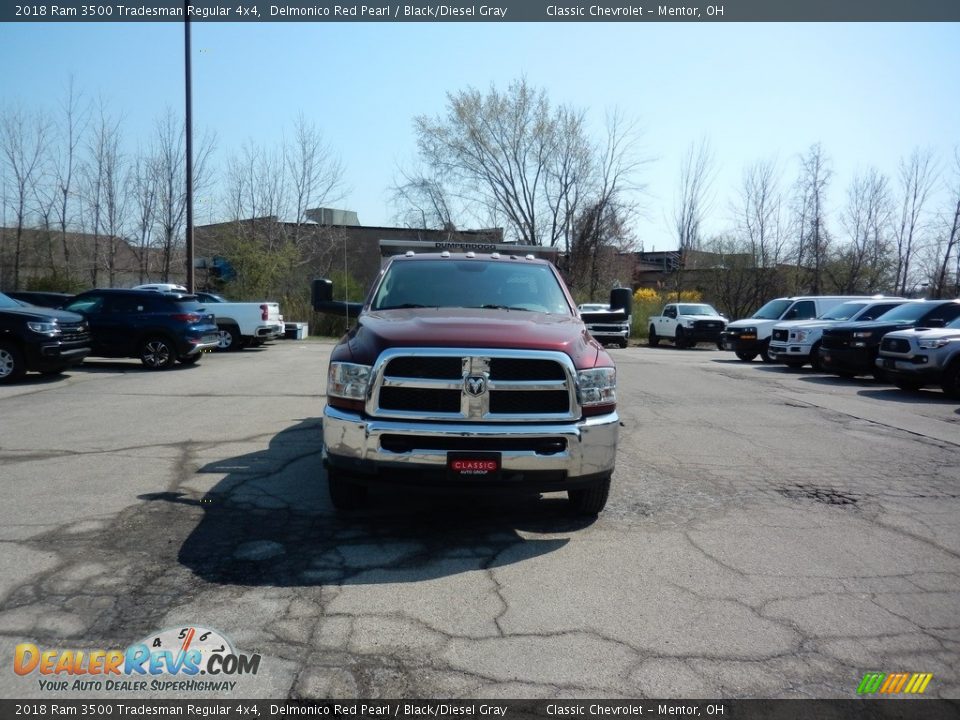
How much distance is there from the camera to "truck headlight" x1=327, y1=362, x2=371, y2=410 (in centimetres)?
475

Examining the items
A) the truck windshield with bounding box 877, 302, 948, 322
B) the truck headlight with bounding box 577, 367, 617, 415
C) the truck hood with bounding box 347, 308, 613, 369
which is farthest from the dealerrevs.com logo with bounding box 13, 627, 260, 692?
the truck windshield with bounding box 877, 302, 948, 322

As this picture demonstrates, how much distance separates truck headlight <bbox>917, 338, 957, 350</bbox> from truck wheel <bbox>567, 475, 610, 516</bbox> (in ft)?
36.2

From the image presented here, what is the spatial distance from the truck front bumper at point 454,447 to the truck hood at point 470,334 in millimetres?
468

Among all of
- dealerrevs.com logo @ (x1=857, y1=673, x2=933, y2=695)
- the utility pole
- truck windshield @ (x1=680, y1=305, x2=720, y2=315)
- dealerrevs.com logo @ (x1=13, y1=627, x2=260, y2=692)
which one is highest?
the utility pole

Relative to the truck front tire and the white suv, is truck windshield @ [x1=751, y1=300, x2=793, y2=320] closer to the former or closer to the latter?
the white suv

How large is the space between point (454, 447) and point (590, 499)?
1.27 metres

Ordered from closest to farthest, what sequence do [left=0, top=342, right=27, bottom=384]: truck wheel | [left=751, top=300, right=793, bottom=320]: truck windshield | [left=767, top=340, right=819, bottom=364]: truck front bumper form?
[left=0, top=342, right=27, bottom=384]: truck wheel
[left=767, top=340, right=819, bottom=364]: truck front bumper
[left=751, top=300, right=793, bottom=320]: truck windshield

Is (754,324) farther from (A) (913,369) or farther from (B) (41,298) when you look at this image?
(B) (41,298)

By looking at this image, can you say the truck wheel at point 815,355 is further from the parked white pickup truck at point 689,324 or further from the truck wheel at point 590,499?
Result: the truck wheel at point 590,499

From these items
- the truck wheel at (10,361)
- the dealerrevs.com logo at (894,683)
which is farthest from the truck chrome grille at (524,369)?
the truck wheel at (10,361)

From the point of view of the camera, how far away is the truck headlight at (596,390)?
15.9 ft

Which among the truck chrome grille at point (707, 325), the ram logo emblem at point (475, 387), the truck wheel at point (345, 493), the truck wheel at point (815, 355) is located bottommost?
the truck wheel at point (345, 493)

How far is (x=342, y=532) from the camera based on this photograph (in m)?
4.99

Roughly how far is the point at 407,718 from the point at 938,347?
13890mm
